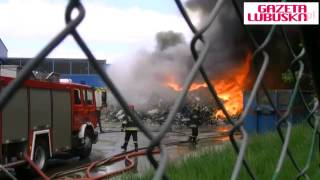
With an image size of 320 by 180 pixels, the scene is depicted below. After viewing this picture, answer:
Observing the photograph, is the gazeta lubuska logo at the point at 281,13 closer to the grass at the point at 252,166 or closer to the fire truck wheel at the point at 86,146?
the grass at the point at 252,166

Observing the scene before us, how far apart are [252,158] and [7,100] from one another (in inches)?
173

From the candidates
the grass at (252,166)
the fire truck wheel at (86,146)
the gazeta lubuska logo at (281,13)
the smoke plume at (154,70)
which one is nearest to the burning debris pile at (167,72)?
the smoke plume at (154,70)

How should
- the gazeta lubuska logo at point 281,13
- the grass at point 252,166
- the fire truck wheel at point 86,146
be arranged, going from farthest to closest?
1. the fire truck wheel at point 86,146
2. the grass at point 252,166
3. the gazeta lubuska logo at point 281,13

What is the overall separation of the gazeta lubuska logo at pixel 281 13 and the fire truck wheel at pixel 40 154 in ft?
39.4

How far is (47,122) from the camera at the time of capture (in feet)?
45.7

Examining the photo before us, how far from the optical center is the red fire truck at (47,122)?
471 inches

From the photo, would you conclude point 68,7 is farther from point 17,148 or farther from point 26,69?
point 17,148

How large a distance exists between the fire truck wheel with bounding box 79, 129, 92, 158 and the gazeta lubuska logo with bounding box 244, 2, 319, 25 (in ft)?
49.1

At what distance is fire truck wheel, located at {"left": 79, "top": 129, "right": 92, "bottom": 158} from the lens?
1634cm

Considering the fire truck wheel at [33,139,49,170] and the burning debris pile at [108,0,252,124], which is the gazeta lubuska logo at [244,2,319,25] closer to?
the fire truck wheel at [33,139,49,170]

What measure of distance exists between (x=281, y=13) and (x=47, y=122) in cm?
1283

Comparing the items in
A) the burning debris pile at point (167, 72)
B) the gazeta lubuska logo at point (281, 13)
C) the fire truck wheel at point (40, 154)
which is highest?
the burning debris pile at point (167, 72)

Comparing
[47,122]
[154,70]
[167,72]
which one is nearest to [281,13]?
[47,122]

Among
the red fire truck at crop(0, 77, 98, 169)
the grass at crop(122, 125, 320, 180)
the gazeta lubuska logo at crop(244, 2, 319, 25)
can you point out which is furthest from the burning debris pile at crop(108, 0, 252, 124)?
the gazeta lubuska logo at crop(244, 2, 319, 25)
